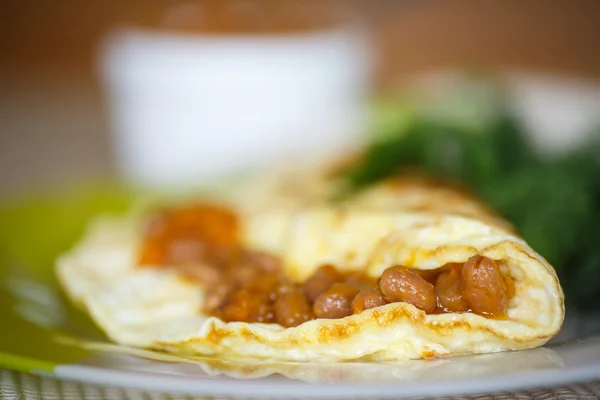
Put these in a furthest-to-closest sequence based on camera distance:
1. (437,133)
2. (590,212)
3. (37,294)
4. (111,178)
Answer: (111,178), (437,133), (590,212), (37,294)

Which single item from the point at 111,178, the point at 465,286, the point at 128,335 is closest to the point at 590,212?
the point at 465,286

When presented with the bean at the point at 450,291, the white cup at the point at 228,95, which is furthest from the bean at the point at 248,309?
the white cup at the point at 228,95

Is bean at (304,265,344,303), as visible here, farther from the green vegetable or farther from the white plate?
Answer: the green vegetable

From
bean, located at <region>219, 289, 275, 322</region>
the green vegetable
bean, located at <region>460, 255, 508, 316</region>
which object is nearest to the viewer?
bean, located at <region>460, 255, 508, 316</region>

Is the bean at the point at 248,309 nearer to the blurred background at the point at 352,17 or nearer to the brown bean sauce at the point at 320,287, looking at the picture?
the brown bean sauce at the point at 320,287

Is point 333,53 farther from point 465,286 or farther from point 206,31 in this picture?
point 465,286

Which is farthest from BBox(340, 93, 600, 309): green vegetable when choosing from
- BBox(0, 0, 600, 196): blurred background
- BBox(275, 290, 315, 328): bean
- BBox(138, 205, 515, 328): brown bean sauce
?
BBox(0, 0, 600, 196): blurred background

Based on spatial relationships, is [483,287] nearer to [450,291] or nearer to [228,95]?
[450,291]
